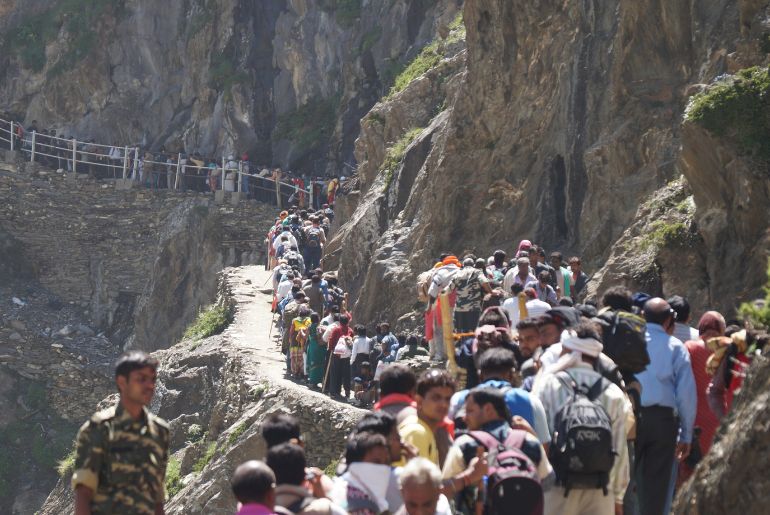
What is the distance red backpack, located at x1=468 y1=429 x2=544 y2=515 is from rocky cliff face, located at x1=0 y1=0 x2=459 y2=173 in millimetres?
28914

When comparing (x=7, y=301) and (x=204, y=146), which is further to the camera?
(x=204, y=146)

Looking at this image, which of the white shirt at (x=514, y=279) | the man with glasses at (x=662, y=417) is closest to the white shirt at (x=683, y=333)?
the man with glasses at (x=662, y=417)

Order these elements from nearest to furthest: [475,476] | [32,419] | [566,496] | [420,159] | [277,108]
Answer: [475,476] → [566,496] → [420,159] → [32,419] → [277,108]

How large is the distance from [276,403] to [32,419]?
19376 mm

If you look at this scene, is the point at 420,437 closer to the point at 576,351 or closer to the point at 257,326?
the point at 576,351

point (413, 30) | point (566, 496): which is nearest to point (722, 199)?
point (566, 496)

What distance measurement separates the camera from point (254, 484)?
6.91m

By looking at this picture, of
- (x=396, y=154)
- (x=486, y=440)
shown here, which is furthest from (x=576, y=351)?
(x=396, y=154)

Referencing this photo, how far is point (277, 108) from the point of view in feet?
144

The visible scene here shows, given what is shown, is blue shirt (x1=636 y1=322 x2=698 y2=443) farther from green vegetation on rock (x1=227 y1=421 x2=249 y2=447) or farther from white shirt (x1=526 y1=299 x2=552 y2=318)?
green vegetation on rock (x1=227 y1=421 x2=249 y2=447)

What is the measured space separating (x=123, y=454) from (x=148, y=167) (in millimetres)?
35754

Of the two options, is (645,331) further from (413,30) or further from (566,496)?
(413,30)

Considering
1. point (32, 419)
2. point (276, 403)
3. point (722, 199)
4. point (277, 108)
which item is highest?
point (277, 108)

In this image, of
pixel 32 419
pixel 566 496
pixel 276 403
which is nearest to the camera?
pixel 566 496
